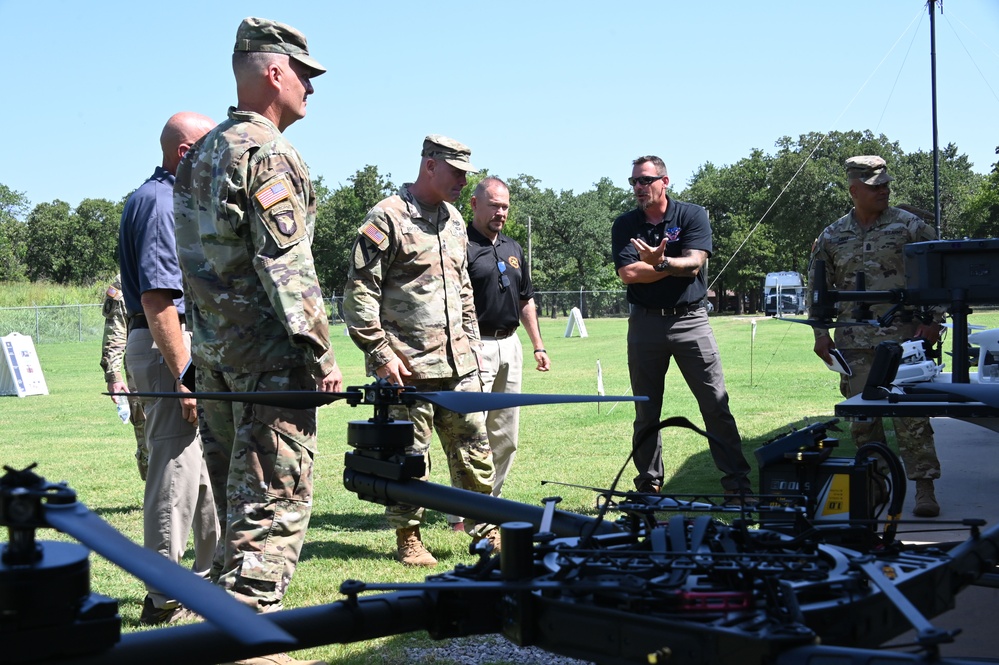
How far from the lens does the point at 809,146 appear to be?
8544 centimetres

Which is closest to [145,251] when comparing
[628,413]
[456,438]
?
[456,438]

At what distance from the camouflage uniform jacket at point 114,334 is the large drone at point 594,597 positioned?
18.0 feet

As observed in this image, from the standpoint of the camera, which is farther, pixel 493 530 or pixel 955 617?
pixel 493 530

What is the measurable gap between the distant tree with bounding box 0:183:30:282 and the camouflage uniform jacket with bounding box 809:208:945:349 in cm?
7928

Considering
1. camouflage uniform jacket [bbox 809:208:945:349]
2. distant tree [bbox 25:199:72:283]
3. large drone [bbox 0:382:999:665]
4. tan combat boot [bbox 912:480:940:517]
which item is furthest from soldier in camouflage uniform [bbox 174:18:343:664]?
distant tree [bbox 25:199:72:283]

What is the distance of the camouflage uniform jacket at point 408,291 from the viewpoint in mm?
5805

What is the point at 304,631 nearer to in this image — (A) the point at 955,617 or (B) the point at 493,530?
(A) the point at 955,617

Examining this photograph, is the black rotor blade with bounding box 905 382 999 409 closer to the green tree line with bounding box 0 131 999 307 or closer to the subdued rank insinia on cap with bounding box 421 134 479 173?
the subdued rank insinia on cap with bounding box 421 134 479 173

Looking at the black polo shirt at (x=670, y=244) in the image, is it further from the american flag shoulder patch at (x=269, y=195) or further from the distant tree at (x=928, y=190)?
the distant tree at (x=928, y=190)

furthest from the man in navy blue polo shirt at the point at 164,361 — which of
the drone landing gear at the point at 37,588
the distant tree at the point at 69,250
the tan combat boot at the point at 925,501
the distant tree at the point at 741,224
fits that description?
the distant tree at the point at 69,250

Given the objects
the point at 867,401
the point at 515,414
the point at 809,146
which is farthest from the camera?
the point at 809,146

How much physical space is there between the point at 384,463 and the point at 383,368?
3047mm

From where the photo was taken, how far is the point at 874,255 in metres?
6.92

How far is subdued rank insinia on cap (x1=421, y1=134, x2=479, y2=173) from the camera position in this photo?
5.99 metres
